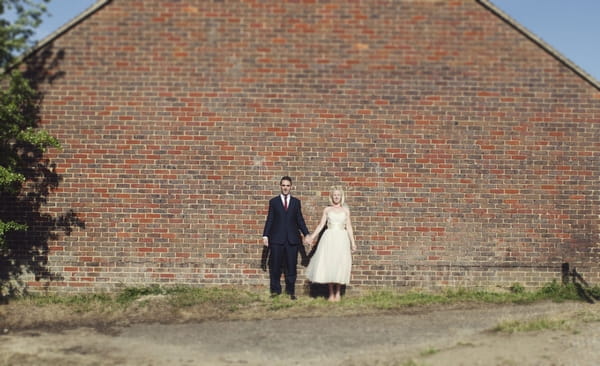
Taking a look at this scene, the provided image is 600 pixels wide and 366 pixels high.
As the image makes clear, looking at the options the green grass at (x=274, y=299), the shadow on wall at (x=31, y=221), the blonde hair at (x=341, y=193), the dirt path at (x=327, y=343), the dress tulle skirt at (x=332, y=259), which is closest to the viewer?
the dirt path at (x=327, y=343)

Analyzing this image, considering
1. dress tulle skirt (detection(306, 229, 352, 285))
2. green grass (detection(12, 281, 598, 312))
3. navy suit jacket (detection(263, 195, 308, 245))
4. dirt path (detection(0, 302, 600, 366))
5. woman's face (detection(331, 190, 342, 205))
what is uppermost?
woman's face (detection(331, 190, 342, 205))

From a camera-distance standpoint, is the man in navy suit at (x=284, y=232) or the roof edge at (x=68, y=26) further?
the roof edge at (x=68, y=26)

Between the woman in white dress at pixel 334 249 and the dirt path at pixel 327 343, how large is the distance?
0.90 metres

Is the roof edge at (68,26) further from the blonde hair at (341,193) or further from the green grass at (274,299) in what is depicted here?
the blonde hair at (341,193)

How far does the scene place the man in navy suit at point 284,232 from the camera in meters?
8.89

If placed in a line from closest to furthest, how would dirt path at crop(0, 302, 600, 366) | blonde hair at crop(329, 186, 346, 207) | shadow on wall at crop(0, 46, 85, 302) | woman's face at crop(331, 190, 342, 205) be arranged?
dirt path at crop(0, 302, 600, 366), woman's face at crop(331, 190, 342, 205), blonde hair at crop(329, 186, 346, 207), shadow on wall at crop(0, 46, 85, 302)

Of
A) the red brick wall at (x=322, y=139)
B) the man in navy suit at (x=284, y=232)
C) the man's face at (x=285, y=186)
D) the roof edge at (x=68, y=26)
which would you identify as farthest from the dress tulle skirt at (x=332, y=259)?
the roof edge at (x=68, y=26)

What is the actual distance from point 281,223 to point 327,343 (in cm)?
259

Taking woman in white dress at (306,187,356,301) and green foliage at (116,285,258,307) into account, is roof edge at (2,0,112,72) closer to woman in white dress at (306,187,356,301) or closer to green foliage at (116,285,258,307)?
green foliage at (116,285,258,307)

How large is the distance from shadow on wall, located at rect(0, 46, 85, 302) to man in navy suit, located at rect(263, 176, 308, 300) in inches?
115

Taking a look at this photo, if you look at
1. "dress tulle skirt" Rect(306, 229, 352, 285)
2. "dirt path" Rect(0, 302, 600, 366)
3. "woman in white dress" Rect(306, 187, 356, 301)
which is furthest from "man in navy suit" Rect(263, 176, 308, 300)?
"dirt path" Rect(0, 302, 600, 366)

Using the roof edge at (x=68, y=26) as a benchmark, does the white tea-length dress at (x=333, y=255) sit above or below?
below

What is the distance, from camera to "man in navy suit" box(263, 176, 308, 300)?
8.89 m

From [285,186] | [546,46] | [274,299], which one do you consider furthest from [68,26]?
[546,46]
